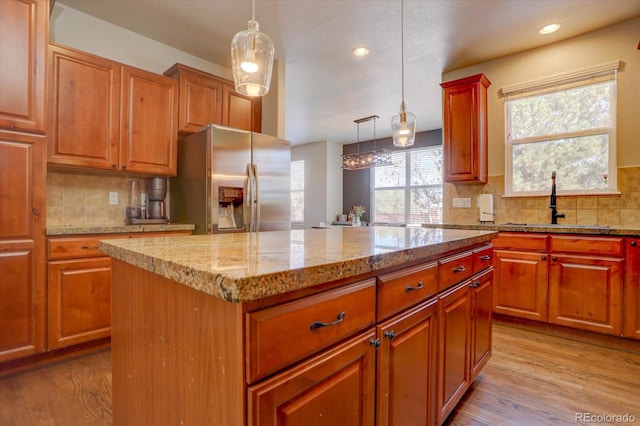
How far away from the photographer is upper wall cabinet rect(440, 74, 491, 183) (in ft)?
11.2

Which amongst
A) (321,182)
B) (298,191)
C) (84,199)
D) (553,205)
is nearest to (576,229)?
(553,205)

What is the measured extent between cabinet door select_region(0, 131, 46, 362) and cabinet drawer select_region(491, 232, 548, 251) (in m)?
3.43

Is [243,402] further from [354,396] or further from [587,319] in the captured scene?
[587,319]

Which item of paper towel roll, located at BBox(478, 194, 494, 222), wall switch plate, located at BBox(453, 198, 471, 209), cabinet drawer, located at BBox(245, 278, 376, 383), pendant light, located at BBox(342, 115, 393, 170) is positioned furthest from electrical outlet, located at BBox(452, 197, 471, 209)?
cabinet drawer, located at BBox(245, 278, 376, 383)

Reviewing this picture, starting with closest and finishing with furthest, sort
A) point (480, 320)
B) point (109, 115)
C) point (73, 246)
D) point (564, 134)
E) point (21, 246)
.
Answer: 1. point (480, 320)
2. point (21, 246)
3. point (73, 246)
4. point (109, 115)
5. point (564, 134)

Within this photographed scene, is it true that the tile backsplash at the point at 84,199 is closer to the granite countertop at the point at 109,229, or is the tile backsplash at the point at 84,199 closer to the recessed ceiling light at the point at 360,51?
the granite countertop at the point at 109,229

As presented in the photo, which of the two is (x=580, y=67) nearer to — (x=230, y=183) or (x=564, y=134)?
(x=564, y=134)

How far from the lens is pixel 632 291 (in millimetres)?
2361

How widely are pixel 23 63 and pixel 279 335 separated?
2.55 m

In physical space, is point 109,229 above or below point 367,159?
below

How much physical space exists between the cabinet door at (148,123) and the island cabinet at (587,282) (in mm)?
3391

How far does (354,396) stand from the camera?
35.0 inches

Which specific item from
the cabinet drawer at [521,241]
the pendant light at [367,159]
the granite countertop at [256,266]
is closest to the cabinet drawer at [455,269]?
the granite countertop at [256,266]

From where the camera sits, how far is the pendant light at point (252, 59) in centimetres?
162
